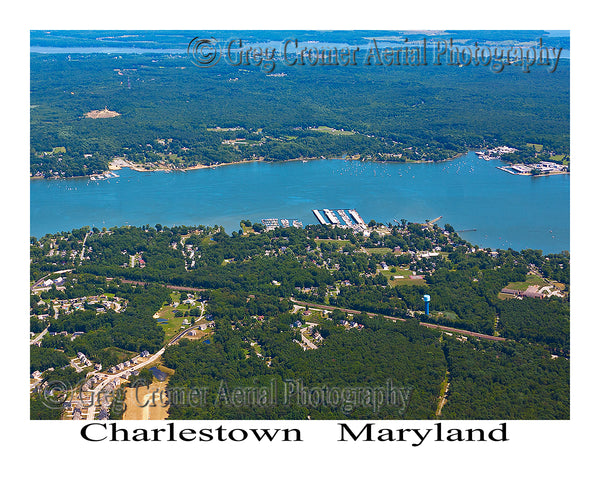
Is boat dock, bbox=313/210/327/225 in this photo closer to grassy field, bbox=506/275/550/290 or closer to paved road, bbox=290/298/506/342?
paved road, bbox=290/298/506/342

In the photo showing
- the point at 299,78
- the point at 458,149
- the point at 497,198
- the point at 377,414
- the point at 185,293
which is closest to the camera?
the point at 377,414

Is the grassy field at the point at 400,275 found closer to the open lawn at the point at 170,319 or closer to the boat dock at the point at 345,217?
the boat dock at the point at 345,217

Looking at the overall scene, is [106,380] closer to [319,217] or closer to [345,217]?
[319,217]

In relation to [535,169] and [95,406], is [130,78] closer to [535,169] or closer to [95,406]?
[535,169]

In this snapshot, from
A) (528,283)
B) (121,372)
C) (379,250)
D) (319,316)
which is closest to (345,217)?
(379,250)

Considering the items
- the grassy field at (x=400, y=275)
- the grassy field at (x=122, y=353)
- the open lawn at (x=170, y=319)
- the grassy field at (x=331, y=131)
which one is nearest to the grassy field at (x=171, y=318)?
the open lawn at (x=170, y=319)

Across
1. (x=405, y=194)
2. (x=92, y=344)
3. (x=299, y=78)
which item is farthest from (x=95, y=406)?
(x=299, y=78)

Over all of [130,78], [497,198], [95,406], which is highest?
[130,78]
